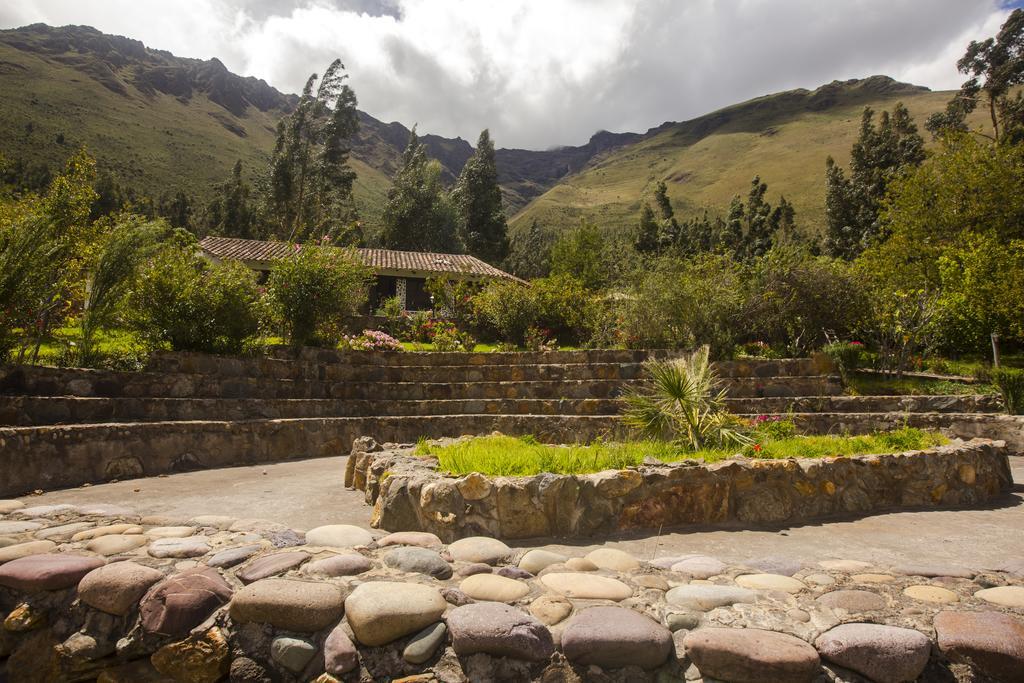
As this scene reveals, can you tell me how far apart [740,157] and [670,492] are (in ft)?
423

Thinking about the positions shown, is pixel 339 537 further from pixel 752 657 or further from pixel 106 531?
pixel 752 657

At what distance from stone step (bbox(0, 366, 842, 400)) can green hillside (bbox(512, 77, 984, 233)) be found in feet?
189

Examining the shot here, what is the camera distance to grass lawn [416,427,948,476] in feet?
15.5

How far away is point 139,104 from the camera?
94375 mm

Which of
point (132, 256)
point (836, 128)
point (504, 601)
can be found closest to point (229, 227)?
point (132, 256)

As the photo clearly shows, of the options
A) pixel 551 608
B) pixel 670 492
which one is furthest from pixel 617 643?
pixel 670 492

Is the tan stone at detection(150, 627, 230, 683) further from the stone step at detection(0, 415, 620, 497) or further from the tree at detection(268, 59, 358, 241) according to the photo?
the tree at detection(268, 59, 358, 241)

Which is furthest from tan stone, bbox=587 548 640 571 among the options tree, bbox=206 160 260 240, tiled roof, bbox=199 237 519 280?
tree, bbox=206 160 260 240

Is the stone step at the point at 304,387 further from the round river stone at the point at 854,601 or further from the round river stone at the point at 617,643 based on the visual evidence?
the round river stone at the point at 617,643

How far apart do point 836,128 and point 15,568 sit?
5372 inches

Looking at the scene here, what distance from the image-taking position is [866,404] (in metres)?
11.0

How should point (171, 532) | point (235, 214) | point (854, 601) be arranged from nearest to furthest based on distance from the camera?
point (854, 601)
point (171, 532)
point (235, 214)

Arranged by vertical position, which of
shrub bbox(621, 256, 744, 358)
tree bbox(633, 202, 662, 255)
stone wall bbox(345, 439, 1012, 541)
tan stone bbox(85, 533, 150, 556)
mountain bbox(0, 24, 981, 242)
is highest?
mountain bbox(0, 24, 981, 242)

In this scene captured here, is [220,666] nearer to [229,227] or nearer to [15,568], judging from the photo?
[15,568]
